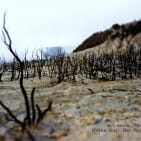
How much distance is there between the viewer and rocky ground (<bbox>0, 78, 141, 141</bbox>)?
705 centimetres

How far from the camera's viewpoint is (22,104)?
28.4 ft

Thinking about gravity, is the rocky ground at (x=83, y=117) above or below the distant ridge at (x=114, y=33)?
below

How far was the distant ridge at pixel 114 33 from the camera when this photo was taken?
3566 centimetres

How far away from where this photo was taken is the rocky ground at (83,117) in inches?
278

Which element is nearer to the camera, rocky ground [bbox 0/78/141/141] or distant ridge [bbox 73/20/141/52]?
rocky ground [bbox 0/78/141/141]

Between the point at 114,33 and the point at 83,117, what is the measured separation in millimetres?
30150

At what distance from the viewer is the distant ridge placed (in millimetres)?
35656

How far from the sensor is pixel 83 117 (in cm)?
775

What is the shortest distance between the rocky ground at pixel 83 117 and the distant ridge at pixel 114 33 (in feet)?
86.0

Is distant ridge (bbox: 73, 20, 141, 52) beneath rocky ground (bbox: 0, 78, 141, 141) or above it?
above

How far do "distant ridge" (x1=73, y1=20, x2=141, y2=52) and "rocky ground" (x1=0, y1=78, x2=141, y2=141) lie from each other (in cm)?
2622

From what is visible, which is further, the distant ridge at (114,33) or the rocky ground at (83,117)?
the distant ridge at (114,33)

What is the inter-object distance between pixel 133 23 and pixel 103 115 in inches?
1163

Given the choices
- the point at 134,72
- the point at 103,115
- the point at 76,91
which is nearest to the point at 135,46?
Answer: the point at 134,72
